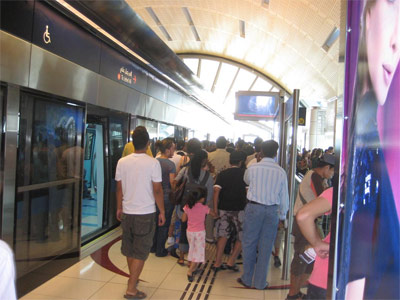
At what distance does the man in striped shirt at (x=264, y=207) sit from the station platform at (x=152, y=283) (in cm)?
34

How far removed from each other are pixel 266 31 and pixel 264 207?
1221 cm

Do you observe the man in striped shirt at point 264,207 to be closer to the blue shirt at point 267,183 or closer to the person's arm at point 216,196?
the blue shirt at point 267,183

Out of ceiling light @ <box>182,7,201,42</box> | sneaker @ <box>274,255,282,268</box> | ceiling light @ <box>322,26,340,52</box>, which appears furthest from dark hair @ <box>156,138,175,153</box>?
ceiling light @ <box>182,7,201,42</box>

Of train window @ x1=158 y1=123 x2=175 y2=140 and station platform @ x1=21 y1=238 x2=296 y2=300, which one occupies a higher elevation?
train window @ x1=158 y1=123 x2=175 y2=140

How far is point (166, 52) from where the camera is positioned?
6234 mm

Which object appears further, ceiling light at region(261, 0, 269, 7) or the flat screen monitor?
ceiling light at region(261, 0, 269, 7)

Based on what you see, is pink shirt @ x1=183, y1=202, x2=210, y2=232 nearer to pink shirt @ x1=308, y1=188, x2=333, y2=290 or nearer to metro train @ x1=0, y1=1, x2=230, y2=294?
metro train @ x1=0, y1=1, x2=230, y2=294

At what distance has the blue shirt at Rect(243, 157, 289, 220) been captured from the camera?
378 centimetres

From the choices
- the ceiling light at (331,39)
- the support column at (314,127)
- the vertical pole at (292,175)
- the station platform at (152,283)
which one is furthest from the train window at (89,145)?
the support column at (314,127)

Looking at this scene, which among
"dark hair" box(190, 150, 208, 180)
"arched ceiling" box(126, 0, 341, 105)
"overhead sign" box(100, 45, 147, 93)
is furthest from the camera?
"arched ceiling" box(126, 0, 341, 105)

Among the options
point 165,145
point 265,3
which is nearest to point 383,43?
point 165,145

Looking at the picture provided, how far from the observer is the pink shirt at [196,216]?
13.5 ft

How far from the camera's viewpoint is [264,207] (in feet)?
12.4

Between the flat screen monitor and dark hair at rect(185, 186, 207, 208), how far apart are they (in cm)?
622
